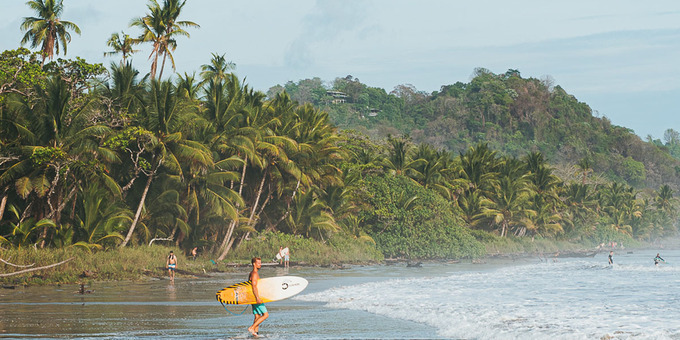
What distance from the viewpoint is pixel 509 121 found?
130375 millimetres

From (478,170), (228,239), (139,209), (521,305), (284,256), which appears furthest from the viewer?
(478,170)

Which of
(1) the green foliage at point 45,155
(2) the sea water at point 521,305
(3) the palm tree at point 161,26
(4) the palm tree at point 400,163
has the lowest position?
(2) the sea water at point 521,305

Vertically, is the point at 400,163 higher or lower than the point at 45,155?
higher

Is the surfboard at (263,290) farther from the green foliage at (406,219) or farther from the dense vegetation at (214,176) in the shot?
the green foliage at (406,219)

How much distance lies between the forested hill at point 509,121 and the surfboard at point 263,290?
10026 centimetres

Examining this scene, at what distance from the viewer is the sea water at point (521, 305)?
47.4 ft

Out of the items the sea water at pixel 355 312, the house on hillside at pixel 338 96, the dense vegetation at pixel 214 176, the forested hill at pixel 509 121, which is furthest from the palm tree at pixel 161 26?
the house on hillside at pixel 338 96

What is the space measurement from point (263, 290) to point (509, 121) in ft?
396

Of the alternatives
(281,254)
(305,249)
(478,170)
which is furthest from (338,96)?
(281,254)

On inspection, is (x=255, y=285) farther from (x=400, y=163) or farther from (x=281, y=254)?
(x=400, y=163)

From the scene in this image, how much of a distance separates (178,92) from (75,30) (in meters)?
14.5

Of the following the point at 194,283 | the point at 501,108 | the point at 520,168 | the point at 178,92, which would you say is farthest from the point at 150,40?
the point at 501,108

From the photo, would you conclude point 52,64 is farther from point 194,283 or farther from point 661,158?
point 661,158

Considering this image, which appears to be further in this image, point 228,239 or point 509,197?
point 509,197
